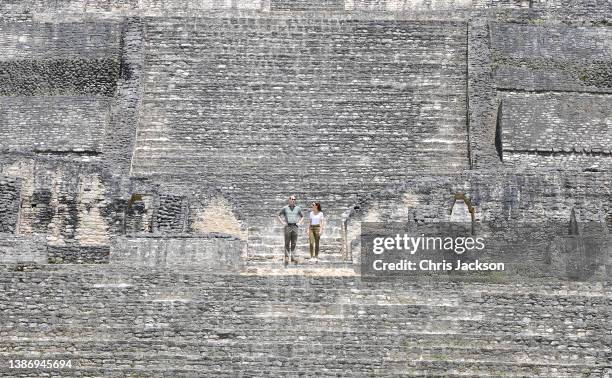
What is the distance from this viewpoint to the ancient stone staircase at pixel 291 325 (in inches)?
702

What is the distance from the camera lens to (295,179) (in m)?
24.2

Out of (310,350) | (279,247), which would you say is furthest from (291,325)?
(279,247)

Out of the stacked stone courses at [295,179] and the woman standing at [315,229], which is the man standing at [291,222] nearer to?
the woman standing at [315,229]

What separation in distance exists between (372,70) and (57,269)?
33.8ft

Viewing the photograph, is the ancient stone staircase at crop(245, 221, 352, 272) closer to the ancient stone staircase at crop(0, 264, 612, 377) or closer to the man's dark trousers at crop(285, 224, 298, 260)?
the man's dark trousers at crop(285, 224, 298, 260)

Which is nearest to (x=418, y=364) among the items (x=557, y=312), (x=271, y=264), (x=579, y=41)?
(x=557, y=312)

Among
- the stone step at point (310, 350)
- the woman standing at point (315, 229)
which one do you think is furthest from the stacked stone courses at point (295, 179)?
the woman standing at point (315, 229)

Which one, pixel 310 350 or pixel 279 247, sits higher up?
pixel 279 247

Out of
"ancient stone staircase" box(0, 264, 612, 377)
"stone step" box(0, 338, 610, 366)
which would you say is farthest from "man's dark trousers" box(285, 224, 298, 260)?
"stone step" box(0, 338, 610, 366)

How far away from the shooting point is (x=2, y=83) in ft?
91.4

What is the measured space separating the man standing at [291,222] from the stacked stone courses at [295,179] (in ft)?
1.08

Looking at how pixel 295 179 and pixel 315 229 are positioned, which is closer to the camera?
pixel 315 229

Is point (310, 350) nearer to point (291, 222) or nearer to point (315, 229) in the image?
point (291, 222)

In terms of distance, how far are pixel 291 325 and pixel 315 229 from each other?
7.87 ft
